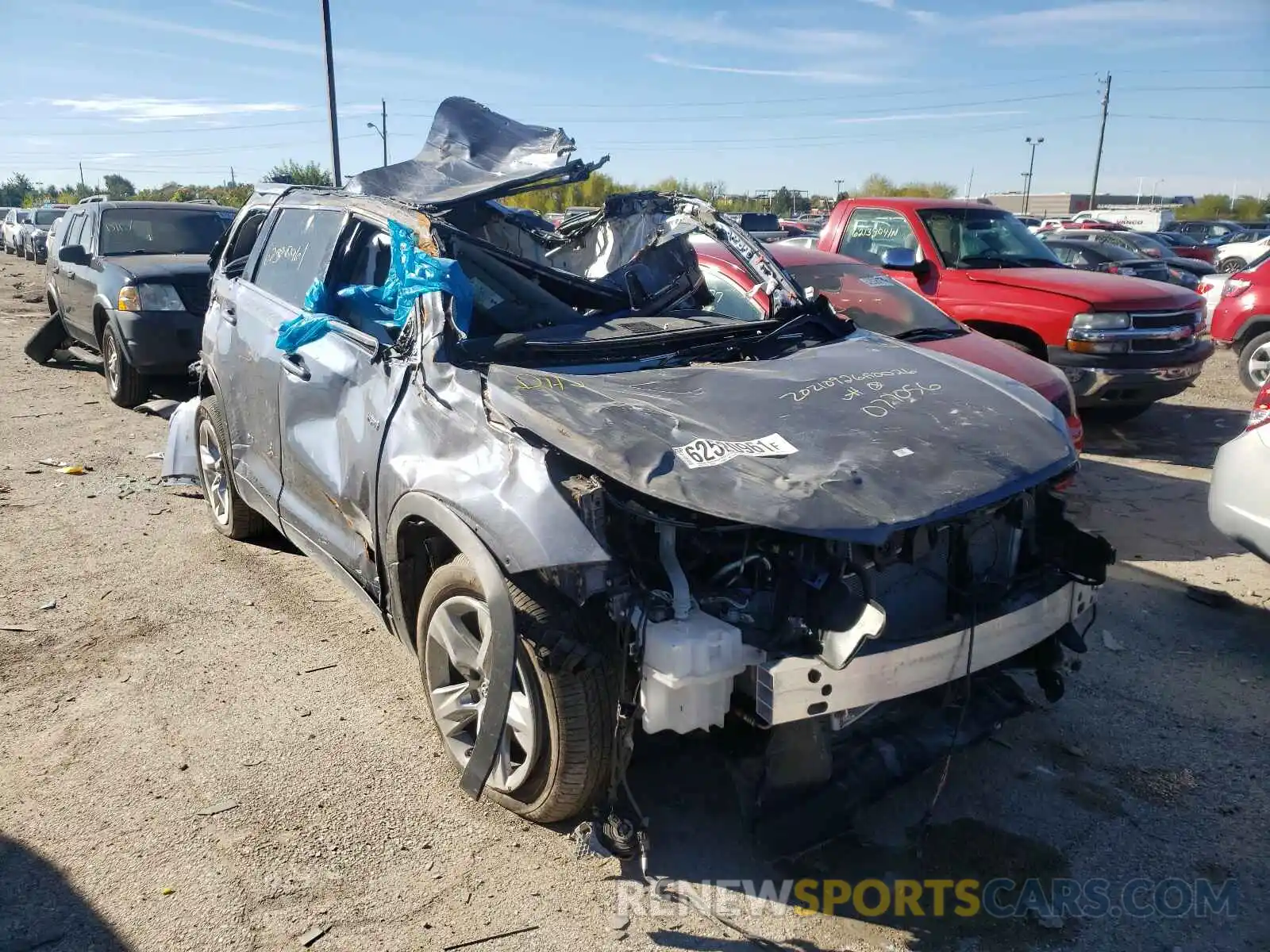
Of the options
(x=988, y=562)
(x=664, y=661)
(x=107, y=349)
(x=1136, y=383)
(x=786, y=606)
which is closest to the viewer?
(x=664, y=661)

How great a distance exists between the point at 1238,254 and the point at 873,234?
17.8m

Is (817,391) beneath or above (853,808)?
above

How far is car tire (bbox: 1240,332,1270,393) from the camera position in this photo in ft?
31.6

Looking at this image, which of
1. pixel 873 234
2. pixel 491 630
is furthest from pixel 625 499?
pixel 873 234

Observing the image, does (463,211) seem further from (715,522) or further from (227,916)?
(227,916)

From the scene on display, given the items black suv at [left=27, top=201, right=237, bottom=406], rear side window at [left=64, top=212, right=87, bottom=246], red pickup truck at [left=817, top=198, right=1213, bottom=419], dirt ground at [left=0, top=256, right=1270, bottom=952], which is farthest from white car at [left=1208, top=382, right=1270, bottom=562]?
rear side window at [left=64, top=212, right=87, bottom=246]

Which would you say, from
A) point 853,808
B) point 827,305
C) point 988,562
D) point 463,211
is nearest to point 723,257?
point 827,305

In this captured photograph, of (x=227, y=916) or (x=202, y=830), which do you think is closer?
(x=227, y=916)

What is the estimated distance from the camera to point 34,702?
3.77 m

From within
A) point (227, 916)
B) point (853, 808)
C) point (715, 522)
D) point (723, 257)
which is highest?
point (723, 257)

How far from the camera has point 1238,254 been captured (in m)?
21.6

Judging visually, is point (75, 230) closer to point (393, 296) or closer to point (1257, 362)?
point (393, 296)

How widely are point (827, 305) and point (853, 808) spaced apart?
93.3 inches

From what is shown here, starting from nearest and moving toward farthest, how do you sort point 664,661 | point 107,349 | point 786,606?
1. point 664,661
2. point 786,606
3. point 107,349
